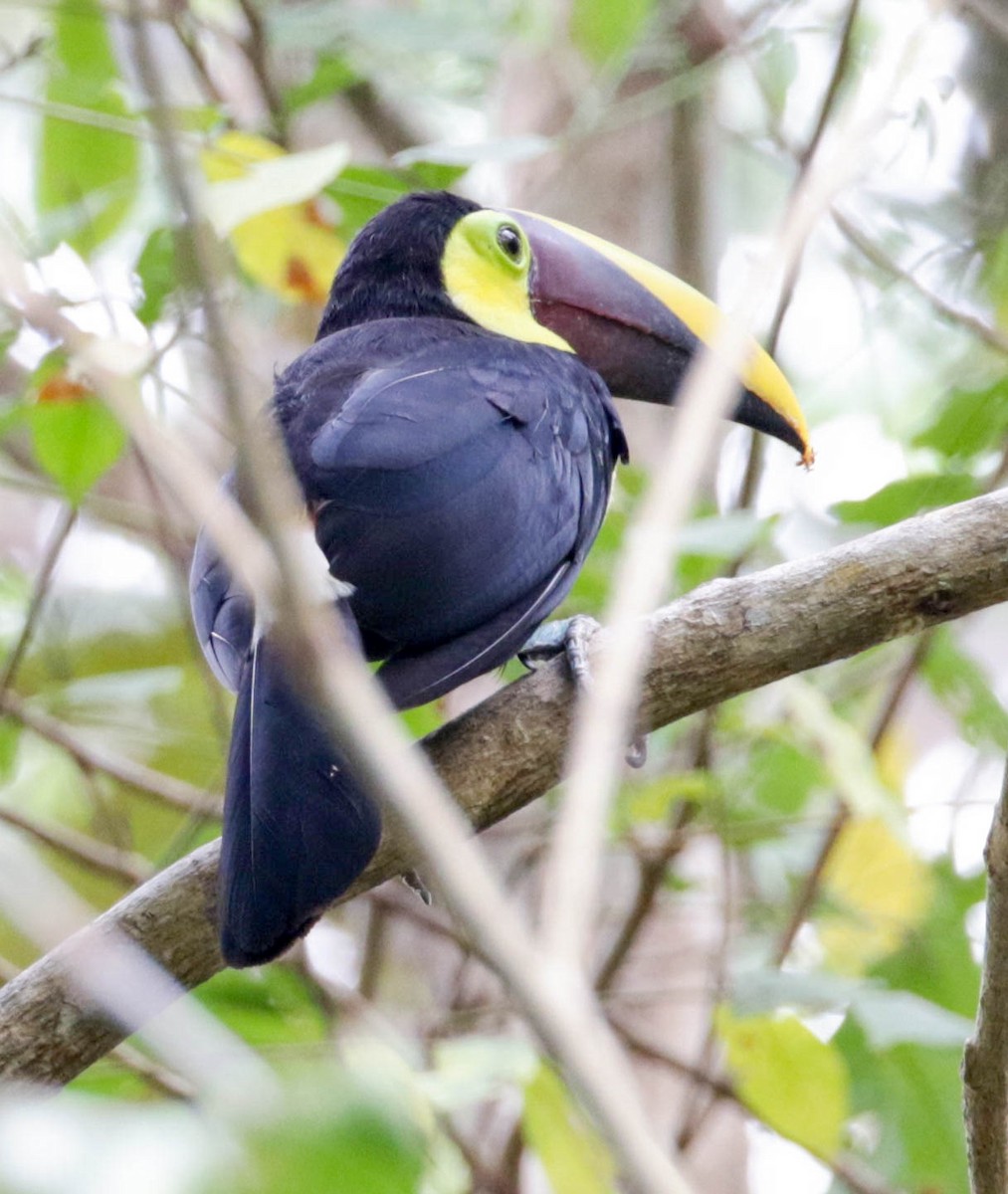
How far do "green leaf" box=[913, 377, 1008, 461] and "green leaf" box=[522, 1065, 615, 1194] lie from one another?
1.11 metres

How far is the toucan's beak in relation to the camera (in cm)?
248

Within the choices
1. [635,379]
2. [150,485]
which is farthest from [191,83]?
[635,379]

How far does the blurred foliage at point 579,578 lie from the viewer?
Answer: 2188 millimetres

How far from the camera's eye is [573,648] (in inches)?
73.1

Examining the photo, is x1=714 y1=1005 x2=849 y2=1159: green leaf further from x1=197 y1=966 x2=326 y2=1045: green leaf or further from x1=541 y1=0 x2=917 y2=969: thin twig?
x1=541 y1=0 x2=917 y2=969: thin twig

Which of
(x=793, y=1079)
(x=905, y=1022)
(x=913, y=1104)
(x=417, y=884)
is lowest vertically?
(x=913, y=1104)

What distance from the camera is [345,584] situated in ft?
5.67

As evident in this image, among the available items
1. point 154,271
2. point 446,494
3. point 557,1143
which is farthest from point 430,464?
point 557,1143

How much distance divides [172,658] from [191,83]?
1528 millimetres

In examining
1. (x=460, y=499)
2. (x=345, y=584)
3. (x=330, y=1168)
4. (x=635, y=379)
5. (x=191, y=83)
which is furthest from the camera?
(x=191, y=83)

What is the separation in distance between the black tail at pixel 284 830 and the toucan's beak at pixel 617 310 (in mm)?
1100

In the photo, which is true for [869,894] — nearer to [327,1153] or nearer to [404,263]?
[404,263]

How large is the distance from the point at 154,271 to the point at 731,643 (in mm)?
1081

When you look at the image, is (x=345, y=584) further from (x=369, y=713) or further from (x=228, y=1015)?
(x=369, y=713)
